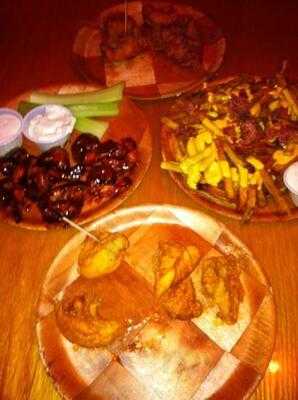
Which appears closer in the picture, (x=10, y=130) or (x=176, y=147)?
(x=176, y=147)

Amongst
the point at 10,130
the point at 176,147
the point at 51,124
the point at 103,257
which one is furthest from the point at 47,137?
the point at 103,257

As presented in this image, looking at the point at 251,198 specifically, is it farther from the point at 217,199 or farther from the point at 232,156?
the point at 232,156

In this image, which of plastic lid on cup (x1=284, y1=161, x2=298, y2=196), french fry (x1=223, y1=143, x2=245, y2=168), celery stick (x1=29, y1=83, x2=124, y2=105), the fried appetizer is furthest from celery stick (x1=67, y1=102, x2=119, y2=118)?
the fried appetizer

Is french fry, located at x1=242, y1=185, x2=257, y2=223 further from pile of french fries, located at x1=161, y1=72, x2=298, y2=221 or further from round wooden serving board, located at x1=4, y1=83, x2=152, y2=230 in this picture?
round wooden serving board, located at x1=4, y1=83, x2=152, y2=230

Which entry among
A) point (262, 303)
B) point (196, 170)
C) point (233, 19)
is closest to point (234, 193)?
point (196, 170)

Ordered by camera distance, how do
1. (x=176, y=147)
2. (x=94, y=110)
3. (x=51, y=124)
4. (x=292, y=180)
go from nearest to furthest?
1. (x=292, y=180)
2. (x=176, y=147)
3. (x=51, y=124)
4. (x=94, y=110)

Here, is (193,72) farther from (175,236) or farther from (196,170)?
(175,236)

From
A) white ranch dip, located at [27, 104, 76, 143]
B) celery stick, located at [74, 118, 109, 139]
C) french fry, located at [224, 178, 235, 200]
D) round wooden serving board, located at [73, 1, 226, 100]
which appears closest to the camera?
french fry, located at [224, 178, 235, 200]
